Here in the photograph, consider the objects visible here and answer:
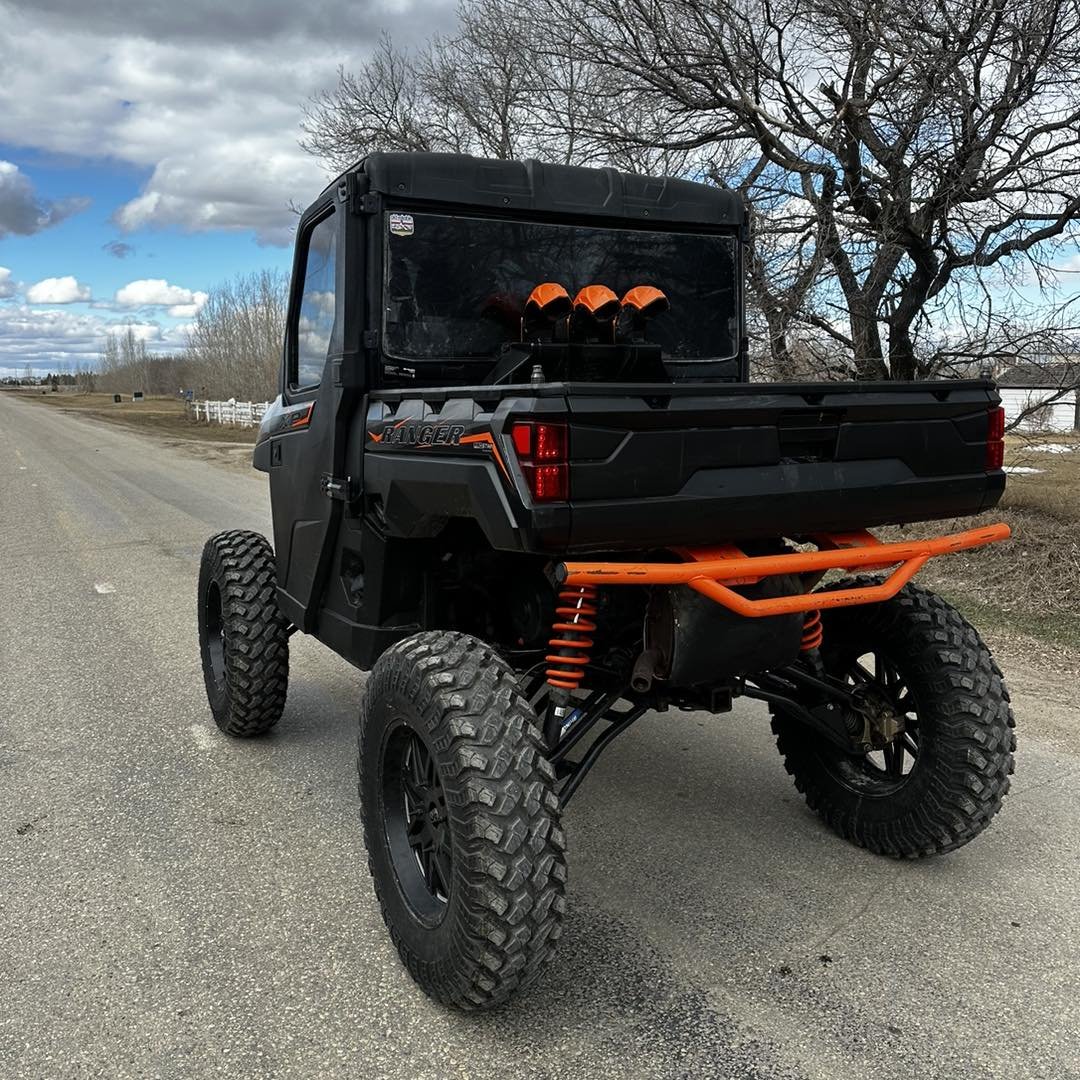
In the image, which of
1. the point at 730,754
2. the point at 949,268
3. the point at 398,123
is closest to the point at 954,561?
the point at 949,268

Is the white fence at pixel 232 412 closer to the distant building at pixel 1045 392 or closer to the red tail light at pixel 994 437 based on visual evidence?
the distant building at pixel 1045 392

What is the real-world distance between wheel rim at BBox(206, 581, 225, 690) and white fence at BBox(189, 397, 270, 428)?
31.6 metres

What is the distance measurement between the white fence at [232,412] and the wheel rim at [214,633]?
104ft

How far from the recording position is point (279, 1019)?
109 inches

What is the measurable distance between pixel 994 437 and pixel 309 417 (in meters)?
2.51

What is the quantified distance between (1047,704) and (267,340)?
57.4 meters

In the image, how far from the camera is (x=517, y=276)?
393cm

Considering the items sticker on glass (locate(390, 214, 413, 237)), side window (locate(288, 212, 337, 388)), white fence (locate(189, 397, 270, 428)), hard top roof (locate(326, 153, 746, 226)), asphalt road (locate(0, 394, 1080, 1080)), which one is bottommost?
white fence (locate(189, 397, 270, 428))

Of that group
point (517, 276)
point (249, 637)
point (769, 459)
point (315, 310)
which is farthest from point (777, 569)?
point (249, 637)

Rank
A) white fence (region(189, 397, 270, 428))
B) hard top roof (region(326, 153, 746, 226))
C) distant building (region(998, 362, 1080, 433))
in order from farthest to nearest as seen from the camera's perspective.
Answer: white fence (region(189, 397, 270, 428)) → distant building (region(998, 362, 1080, 433)) → hard top roof (region(326, 153, 746, 226))

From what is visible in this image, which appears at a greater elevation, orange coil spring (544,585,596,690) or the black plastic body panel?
the black plastic body panel

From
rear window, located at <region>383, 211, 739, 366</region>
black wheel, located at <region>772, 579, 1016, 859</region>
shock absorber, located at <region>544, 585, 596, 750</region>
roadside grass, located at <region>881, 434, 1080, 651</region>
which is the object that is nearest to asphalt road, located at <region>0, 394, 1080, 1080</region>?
black wheel, located at <region>772, 579, 1016, 859</region>

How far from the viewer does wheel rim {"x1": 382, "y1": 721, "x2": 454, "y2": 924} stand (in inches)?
113

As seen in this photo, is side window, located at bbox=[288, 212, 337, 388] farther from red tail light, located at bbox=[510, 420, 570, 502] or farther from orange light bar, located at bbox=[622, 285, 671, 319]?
red tail light, located at bbox=[510, 420, 570, 502]
